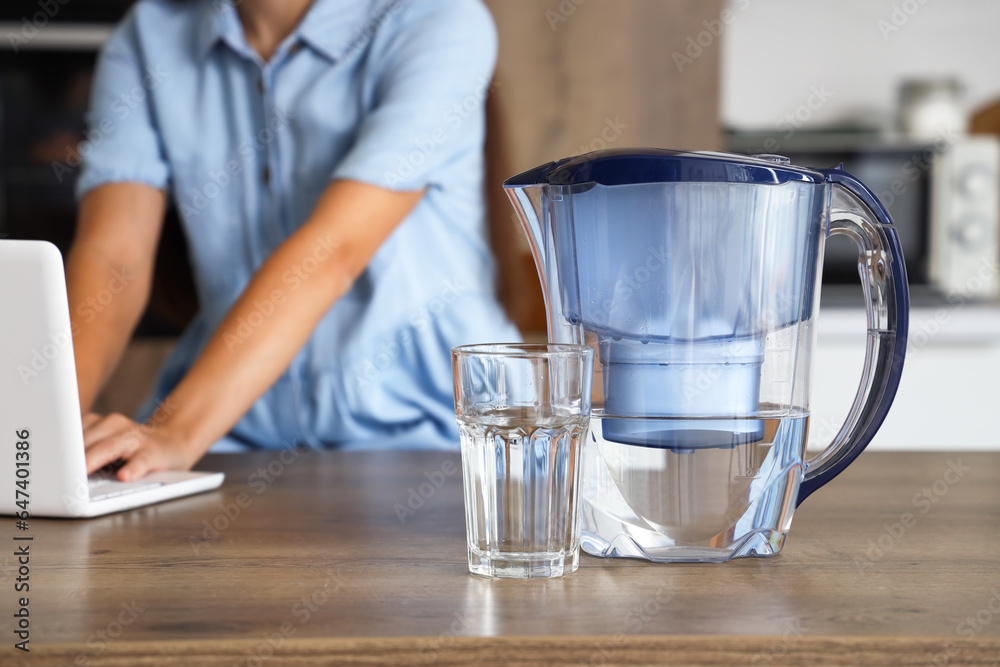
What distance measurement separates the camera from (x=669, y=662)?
354mm

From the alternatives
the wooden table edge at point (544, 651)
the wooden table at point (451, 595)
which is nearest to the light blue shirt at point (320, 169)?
the wooden table at point (451, 595)

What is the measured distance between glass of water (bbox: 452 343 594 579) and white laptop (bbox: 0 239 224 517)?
0.88 feet

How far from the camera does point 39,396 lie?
0.57m

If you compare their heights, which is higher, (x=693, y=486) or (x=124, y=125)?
(x=124, y=125)

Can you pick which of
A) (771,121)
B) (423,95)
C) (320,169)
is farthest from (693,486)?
(771,121)

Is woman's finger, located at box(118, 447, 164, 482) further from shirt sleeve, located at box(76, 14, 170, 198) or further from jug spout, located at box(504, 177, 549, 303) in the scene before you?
shirt sleeve, located at box(76, 14, 170, 198)

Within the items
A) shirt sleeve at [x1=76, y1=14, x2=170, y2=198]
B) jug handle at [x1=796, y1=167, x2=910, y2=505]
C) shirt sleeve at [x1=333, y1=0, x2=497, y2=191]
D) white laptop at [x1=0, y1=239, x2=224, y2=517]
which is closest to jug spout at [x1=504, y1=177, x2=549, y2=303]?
jug handle at [x1=796, y1=167, x2=910, y2=505]

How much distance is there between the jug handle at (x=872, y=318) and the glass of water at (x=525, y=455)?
0.44ft

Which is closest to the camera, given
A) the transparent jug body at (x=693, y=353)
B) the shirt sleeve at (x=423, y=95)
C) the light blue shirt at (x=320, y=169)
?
the transparent jug body at (x=693, y=353)

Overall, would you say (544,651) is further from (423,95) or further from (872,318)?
(423,95)

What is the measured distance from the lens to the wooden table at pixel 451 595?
35cm

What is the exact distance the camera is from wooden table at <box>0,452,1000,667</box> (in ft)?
1.16

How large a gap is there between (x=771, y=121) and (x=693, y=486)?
2543 mm

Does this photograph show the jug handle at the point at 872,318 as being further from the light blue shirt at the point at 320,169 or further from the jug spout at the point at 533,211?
the light blue shirt at the point at 320,169
